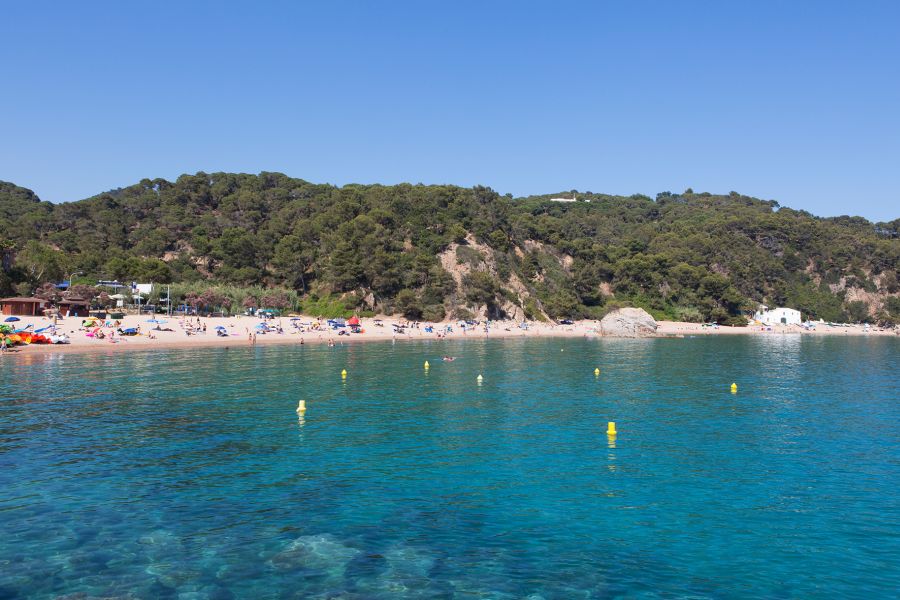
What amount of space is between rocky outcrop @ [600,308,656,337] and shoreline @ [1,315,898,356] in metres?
2.03

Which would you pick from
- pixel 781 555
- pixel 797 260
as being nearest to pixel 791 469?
pixel 781 555

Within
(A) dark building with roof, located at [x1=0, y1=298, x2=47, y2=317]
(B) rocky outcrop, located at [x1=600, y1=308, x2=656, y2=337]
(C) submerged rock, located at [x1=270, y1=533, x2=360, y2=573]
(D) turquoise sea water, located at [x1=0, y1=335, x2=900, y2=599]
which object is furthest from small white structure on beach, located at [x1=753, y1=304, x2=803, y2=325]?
(C) submerged rock, located at [x1=270, y1=533, x2=360, y2=573]

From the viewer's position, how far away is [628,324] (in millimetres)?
109438

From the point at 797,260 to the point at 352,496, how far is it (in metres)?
171

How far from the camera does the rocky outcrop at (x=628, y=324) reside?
10919cm

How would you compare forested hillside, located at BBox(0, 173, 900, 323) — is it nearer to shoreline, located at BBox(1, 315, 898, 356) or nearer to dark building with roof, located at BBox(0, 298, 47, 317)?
shoreline, located at BBox(1, 315, 898, 356)

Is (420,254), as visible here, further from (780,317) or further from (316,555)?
(316,555)

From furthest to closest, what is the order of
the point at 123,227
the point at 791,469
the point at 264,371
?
the point at 123,227
the point at 264,371
the point at 791,469

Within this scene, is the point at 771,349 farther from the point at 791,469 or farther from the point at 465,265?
the point at 791,469

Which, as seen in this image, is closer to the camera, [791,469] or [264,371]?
[791,469]

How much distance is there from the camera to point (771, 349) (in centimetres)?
8612

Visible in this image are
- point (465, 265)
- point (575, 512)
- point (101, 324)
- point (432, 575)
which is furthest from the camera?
point (465, 265)

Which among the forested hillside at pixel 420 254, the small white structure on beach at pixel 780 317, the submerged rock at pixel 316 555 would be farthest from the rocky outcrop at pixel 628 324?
the submerged rock at pixel 316 555

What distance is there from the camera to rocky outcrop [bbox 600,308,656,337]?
109 metres
